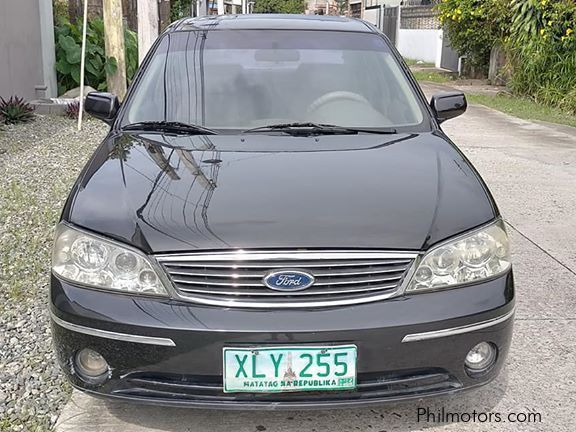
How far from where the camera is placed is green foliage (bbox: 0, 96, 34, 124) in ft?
29.7

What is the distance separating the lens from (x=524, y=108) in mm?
12641

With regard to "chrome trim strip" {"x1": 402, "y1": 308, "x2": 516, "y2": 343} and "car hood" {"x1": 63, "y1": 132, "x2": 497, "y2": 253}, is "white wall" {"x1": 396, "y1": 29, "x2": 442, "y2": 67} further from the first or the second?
"chrome trim strip" {"x1": 402, "y1": 308, "x2": 516, "y2": 343}

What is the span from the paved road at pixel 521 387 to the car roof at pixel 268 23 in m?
1.88

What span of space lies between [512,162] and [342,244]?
6.00 metres

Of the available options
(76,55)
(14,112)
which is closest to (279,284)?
(14,112)

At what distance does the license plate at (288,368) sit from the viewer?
2244mm

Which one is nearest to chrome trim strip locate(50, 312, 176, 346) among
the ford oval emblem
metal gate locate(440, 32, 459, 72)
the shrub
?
the ford oval emblem

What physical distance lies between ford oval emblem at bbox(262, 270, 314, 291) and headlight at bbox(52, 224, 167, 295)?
36cm

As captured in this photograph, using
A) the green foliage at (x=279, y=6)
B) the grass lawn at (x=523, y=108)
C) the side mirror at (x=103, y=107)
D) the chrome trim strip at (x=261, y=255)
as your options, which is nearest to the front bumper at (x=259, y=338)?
the chrome trim strip at (x=261, y=255)

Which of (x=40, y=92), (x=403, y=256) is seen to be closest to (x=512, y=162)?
(x=403, y=256)

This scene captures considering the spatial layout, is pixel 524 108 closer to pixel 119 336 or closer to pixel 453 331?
pixel 453 331

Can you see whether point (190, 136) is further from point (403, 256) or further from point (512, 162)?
point (512, 162)

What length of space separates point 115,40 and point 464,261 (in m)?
9.17

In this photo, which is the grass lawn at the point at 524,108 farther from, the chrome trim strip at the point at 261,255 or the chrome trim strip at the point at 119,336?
the chrome trim strip at the point at 119,336
